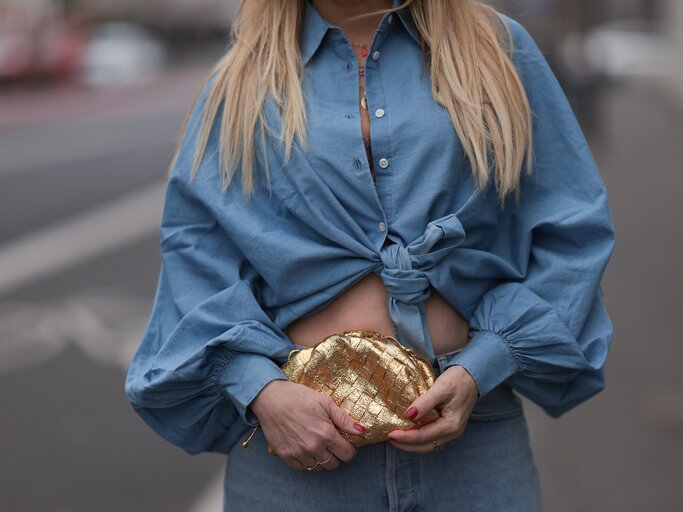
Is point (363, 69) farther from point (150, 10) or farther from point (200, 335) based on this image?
point (150, 10)

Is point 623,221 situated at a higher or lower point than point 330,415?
lower

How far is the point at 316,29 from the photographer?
93.9 inches

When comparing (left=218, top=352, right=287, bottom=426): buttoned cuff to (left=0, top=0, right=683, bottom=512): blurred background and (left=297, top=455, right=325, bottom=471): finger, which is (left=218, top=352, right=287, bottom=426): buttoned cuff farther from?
(left=0, top=0, right=683, bottom=512): blurred background

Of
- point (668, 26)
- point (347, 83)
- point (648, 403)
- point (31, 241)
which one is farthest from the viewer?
point (668, 26)

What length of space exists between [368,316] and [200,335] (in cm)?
34

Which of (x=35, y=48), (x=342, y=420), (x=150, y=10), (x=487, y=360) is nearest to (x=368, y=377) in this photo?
(x=342, y=420)

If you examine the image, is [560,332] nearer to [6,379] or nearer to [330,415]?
[330,415]

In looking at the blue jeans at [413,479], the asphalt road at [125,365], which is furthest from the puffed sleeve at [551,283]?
the asphalt road at [125,365]

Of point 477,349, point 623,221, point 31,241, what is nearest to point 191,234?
point 477,349

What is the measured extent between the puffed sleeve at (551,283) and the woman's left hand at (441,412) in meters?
0.04

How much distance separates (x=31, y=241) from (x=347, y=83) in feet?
30.7

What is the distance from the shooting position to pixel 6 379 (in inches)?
269

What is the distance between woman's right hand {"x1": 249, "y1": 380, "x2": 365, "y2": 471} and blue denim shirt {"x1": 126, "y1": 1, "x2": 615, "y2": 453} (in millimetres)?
46

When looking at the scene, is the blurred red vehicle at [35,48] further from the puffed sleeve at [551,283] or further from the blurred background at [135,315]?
the puffed sleeve at [551,283]
